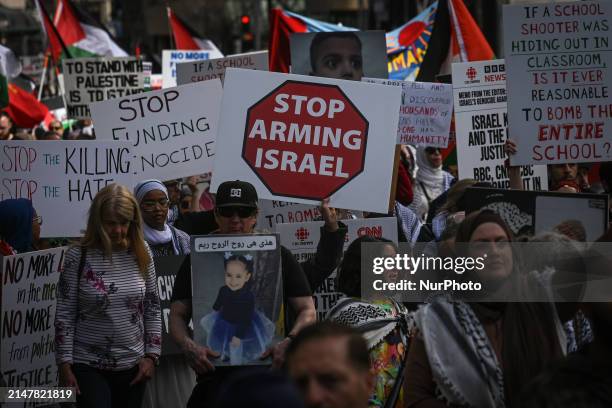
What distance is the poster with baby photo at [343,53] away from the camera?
10.6 meters

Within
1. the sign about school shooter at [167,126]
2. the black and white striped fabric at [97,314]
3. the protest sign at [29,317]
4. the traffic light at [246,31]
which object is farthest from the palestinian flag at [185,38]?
the black and white striped fabric at [97,314]

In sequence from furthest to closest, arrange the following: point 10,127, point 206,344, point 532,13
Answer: point 10,127 < point 532,13 < point 206,344

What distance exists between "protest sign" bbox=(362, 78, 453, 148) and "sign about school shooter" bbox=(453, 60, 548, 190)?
0.93 m

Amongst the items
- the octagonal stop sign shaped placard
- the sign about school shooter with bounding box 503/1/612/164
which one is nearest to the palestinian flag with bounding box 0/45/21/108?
the octagonal stop sign shaped placard

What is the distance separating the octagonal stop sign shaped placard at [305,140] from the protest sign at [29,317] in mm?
1326

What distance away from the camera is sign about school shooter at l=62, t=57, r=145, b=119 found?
14.4m

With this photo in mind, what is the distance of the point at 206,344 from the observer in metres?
5.42

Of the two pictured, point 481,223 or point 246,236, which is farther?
point 246,236

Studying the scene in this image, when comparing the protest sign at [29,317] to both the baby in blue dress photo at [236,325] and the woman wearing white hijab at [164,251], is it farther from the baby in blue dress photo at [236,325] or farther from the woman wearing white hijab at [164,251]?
the baby in blue dress photo at [236,325]

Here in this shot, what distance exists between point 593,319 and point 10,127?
1403 cm

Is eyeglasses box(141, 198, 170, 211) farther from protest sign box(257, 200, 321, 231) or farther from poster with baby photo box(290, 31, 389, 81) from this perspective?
poster with baby photo box(290, 31, 389, 81)

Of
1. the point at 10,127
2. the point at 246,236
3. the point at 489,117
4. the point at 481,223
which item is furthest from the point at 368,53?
the point at 10,127

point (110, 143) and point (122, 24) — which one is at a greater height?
point (122, 24)

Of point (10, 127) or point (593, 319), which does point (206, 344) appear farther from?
point (10, 127)
